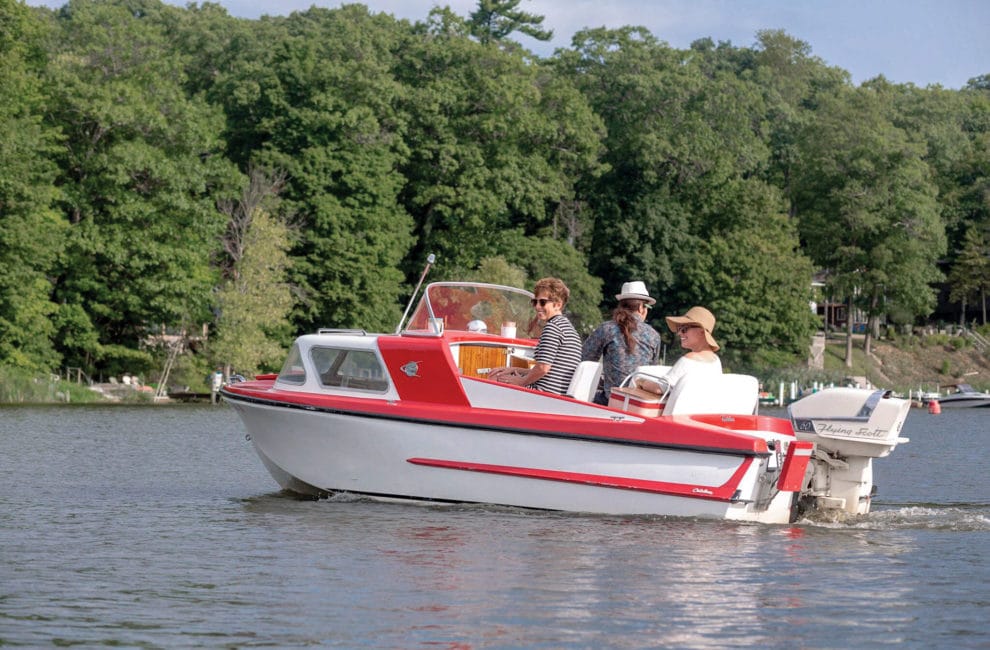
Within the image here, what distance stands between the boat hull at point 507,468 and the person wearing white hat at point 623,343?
37.9 inches

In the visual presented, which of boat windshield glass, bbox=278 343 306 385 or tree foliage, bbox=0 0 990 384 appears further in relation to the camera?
tree foliage, bbox=0 0 990 384

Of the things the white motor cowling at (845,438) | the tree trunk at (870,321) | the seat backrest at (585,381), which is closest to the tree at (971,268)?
the tree trunk at (870,321)

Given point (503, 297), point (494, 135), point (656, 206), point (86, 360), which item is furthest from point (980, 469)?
point (656, 206)

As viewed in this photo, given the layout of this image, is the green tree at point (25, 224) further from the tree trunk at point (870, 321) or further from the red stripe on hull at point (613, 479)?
the tree trunk at point (870, 321)

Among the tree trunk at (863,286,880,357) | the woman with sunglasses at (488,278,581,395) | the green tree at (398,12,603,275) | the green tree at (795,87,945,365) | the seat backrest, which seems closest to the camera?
the seat backrest

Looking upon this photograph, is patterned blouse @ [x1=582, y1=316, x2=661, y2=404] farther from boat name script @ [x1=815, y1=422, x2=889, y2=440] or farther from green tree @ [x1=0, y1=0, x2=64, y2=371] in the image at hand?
green tree @ [x1=0, y1=0, x2=64, y2=371]

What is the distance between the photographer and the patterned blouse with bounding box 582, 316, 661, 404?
Result: 16.3 metres

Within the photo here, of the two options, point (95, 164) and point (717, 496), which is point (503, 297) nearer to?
point (717, 496)

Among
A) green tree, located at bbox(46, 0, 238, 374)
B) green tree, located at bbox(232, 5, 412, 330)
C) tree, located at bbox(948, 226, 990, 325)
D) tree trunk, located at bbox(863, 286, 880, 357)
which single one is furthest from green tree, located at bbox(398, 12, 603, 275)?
tree, located at bbox(948, 226, 990, 325)

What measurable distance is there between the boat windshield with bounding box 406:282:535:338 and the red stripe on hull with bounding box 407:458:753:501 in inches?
86.3

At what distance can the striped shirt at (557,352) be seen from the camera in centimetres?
1617

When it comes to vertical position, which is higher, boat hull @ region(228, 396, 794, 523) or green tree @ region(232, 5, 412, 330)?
green tree @ region(232, 5, 412, 330)

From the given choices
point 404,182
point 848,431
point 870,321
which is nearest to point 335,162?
point 404,182

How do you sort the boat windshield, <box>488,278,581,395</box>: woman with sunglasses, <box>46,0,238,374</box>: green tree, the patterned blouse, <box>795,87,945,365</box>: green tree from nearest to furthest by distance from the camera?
<box>488,278,581,395</box>: woman with sunglasses
the patterned blouse
the boat windshield
<box>46,0,238,374</box>: green tree
<box>795,87,945,365</box>: green tree
